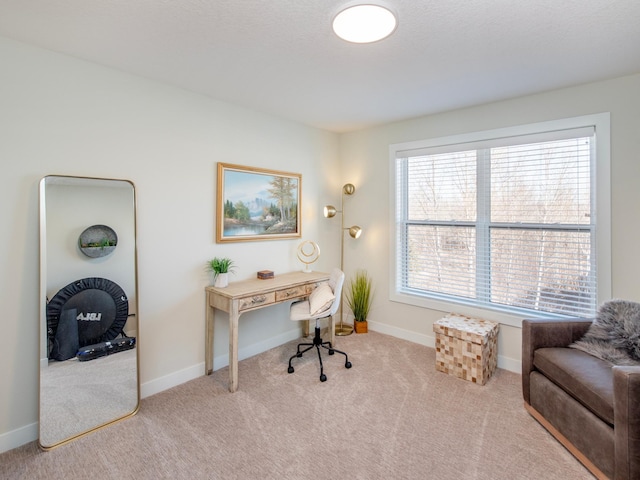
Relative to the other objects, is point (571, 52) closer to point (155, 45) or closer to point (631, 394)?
point (631, 394)

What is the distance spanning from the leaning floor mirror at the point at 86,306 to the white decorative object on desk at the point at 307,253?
5.84ft

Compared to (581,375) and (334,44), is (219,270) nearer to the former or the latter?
(334,44)

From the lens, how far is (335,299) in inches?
118

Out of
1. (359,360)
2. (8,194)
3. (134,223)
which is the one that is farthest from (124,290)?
(359,360)

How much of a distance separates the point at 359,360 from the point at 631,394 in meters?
2.06

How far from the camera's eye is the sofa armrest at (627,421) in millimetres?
1493

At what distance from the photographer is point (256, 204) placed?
3.30 meters

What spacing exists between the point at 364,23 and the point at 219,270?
2.20 metres

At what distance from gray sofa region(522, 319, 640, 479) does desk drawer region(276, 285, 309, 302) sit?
6.22 ft

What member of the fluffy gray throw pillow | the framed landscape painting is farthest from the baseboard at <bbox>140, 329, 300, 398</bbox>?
the fluffy gray throw pillow

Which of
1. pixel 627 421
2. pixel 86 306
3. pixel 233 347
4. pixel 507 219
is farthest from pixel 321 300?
pixel 627 421

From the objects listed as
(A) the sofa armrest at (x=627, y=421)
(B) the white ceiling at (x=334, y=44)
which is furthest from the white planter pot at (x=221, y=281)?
(A) the sofa armrest at (x=627, y=421)

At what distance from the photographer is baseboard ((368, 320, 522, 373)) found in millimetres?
2975

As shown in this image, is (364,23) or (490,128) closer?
(364,23)
